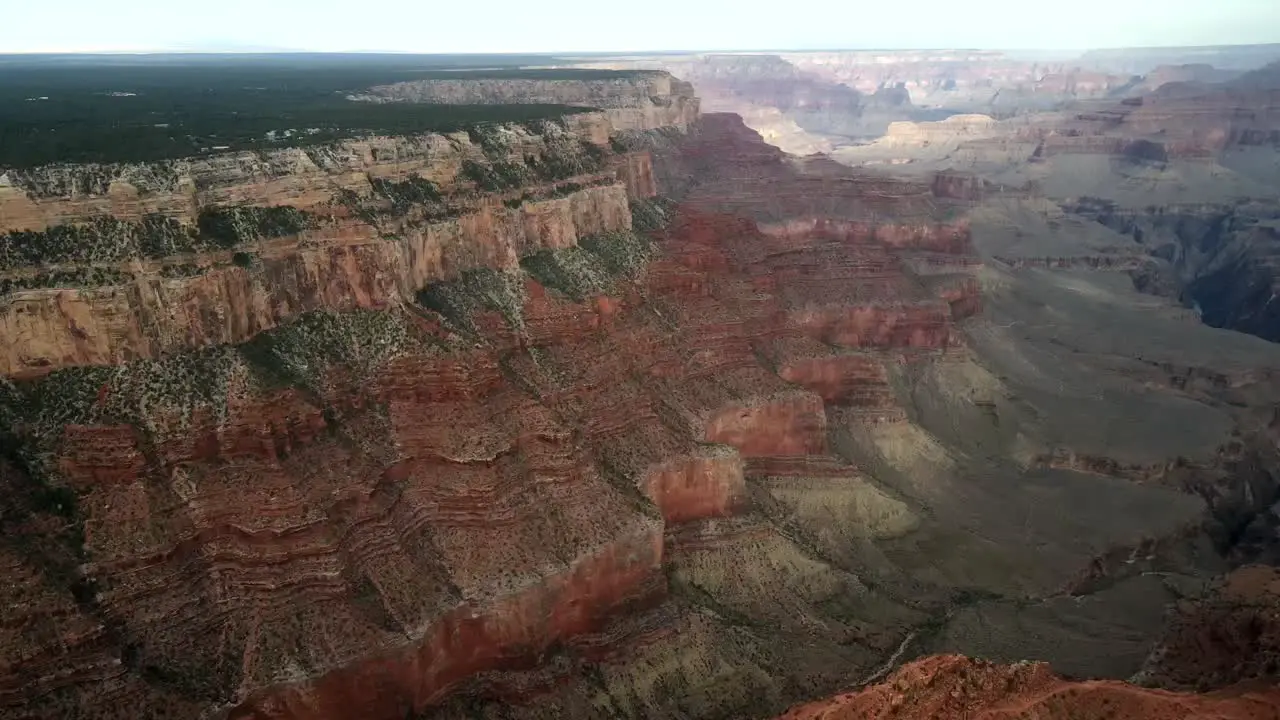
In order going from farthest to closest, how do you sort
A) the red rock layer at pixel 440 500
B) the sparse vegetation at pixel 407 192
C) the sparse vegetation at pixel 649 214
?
the sparse vegetation at pixel 649 214 < the sparse vegetation at pixel 407 192 < the red rock layer at pixel 440 500

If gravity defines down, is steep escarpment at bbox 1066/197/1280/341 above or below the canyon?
below

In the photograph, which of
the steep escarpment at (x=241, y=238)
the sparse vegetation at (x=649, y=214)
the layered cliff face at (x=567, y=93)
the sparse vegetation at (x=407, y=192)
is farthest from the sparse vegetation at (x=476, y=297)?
the layered cliff face at (x=567, y=93)

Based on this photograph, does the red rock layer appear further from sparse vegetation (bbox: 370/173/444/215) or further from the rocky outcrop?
the rocky outcrop

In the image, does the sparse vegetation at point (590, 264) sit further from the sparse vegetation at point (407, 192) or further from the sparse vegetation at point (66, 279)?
the sparse vegetation at point (66, 279)

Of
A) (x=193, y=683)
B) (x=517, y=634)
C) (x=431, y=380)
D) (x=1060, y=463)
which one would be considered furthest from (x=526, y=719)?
(x=1060, y=463)

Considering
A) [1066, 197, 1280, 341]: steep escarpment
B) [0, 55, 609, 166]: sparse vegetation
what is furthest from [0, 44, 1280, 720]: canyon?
[1066, 197, 1280, 341]: steep escarpment

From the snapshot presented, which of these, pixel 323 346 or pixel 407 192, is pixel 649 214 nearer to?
pixel 407 192

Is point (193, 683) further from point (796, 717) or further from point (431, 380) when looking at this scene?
point (796, 717)
